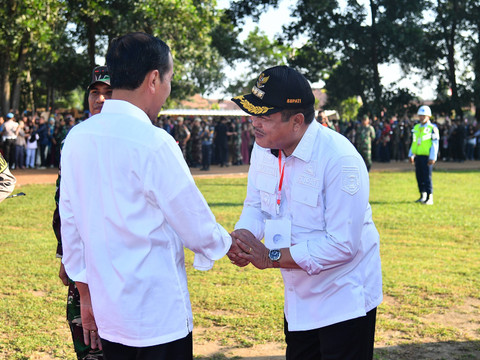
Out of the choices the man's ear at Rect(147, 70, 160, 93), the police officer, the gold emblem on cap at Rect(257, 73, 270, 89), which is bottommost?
the police officer

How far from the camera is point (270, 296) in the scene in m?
6.31

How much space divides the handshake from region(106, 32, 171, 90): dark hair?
0.97 metres

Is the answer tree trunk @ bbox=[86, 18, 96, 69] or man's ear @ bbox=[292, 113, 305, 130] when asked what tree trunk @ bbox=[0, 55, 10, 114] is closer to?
tree trunk @ bbox=[86, 18, 96, 69]

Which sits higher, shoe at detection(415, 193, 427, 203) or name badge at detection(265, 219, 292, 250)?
name badge at detection(265, 219, 292, 250)

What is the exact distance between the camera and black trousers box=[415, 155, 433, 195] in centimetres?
1298

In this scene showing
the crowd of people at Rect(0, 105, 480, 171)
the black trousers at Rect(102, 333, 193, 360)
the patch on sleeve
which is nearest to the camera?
the black trousers at Rect(102, 333, 193, 360)

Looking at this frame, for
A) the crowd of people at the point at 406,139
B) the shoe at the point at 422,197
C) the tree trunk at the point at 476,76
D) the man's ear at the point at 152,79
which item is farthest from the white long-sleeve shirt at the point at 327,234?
the tree trunk at the point at 476,76

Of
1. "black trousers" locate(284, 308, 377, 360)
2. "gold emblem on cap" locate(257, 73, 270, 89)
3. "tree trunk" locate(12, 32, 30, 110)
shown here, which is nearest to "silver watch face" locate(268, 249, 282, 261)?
"black trousers" locate(284, 308, 377, 360)

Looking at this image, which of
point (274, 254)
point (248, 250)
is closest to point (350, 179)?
point (274, 254)

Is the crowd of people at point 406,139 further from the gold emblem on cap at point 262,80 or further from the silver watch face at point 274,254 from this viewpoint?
the silver watch face at point 274,254

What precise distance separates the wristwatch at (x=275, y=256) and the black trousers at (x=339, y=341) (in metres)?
0.36

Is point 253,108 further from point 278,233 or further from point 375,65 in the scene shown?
point 375,65

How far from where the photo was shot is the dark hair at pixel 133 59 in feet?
7.64

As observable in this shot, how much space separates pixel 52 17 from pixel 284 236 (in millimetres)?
22192
